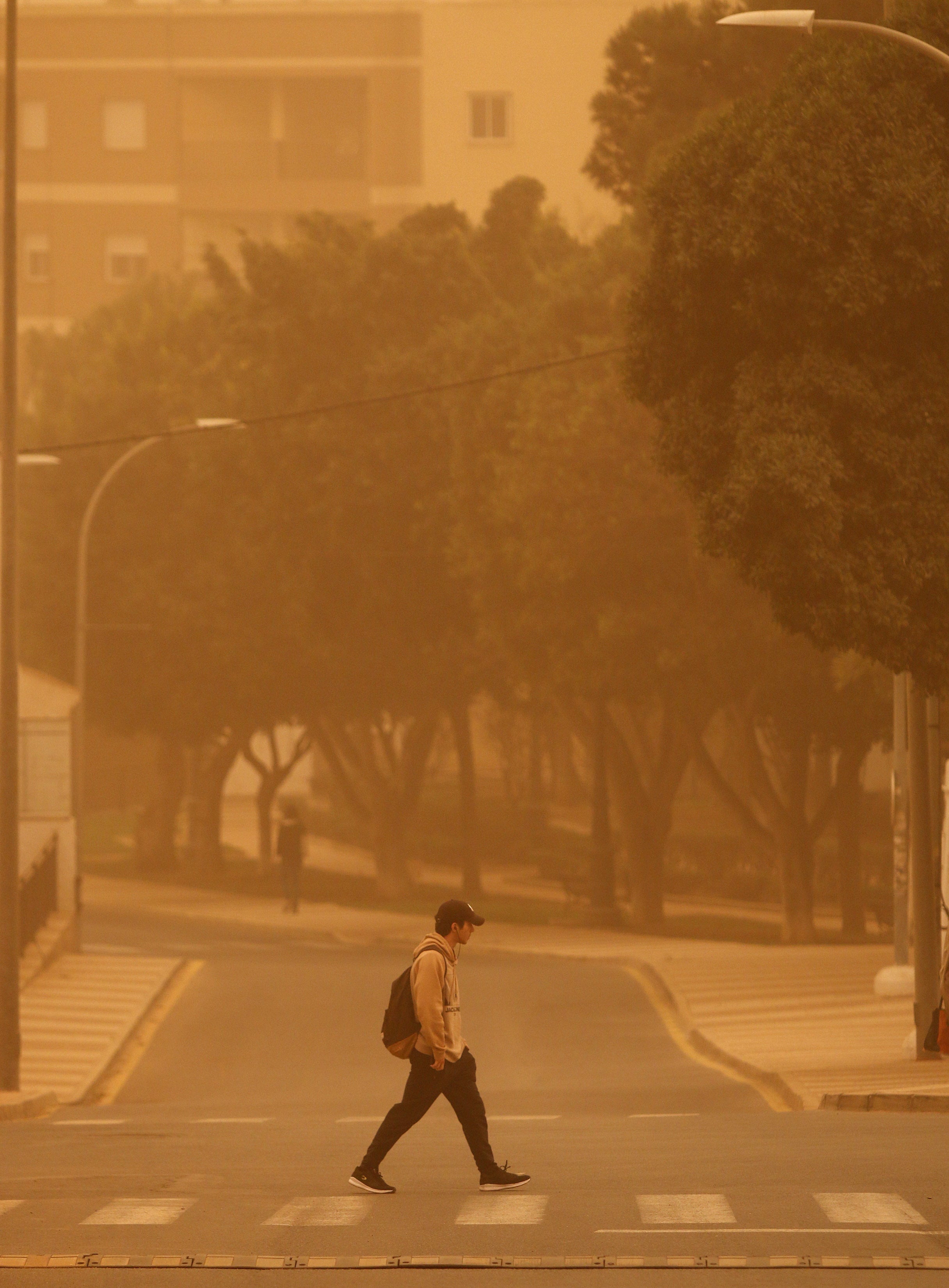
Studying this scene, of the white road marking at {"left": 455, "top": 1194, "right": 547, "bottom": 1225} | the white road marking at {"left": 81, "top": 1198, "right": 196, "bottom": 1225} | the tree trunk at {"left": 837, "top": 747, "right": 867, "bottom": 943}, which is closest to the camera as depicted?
the white road marking at {"left": 455, "top": 1194, "right": 547, "bottom": 1225}

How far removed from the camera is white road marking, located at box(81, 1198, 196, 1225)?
34.4 ft

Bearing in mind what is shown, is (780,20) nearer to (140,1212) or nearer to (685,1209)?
(685,1209)

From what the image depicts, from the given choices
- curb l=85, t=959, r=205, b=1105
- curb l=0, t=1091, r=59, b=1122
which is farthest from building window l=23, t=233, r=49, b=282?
curb l=0, t=1091, r=59, b=1122

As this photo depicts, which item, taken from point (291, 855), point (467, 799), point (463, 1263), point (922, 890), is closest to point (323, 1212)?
point (463, 1263)

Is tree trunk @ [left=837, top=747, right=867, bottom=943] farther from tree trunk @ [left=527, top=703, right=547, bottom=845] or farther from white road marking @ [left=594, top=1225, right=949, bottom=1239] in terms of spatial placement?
white road marking @ [left=594, top=1225, right=949, bottom=1239]

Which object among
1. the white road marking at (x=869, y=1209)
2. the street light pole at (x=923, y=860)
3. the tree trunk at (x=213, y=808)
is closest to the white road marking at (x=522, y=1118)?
the street light pole at (x=923, y=860)

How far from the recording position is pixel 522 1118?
16578 millimetres

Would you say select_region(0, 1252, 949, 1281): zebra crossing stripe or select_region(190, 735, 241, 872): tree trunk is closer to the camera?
select_region(0, 1252, 949, 1281): zebra crossing stripe

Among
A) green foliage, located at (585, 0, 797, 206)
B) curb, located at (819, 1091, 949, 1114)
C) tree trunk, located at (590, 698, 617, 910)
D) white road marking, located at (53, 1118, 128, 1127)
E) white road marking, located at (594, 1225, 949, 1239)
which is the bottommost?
tree trunk, located at (590, 698, 617, 910)

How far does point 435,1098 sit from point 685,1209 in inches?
62.1

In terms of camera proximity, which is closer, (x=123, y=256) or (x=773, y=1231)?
(x=773, y=1231)

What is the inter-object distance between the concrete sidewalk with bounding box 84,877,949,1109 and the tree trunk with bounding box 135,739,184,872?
1029cm

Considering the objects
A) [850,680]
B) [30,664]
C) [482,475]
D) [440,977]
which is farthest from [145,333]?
[440,977]

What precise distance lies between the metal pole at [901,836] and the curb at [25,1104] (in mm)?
10465
